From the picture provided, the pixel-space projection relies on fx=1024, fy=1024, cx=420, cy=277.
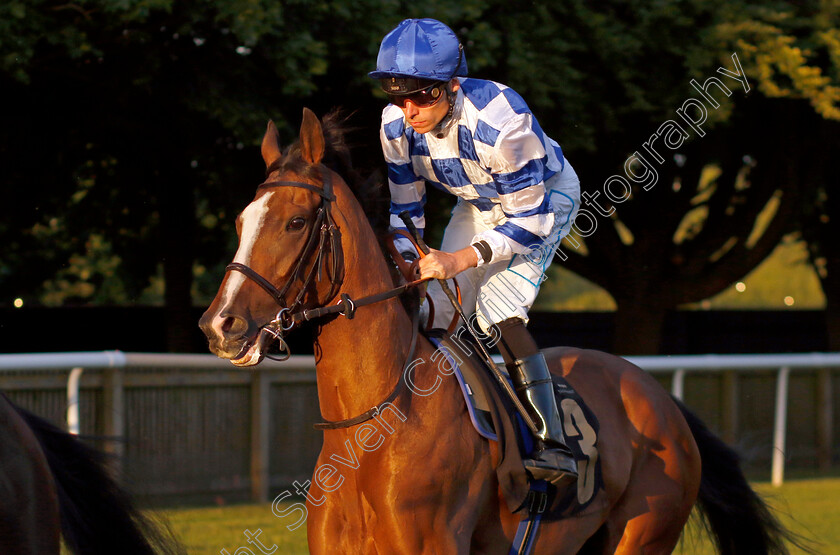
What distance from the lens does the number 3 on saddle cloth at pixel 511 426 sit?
308cm

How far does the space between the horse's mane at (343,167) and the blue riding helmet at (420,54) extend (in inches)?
7.9

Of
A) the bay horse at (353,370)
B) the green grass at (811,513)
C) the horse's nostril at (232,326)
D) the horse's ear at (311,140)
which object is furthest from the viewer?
the green grass at (811,513)

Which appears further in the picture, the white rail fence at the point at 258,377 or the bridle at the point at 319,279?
the white rail fence at the point at 258,377

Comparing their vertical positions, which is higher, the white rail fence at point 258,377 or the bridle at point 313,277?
the bridle at point 313,277

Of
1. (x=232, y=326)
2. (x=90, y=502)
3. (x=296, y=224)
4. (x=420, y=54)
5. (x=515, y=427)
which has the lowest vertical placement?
(x=90, y=502)

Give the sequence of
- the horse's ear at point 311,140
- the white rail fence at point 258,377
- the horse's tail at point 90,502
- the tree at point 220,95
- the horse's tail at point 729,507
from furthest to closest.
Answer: the tree at point 220,95 < the white rail fence at point 258,377 < the horse's tail at point 729,507 < the horse's tail at point 90,502 < the horse's ear at point 311,140

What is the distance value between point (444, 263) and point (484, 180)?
42 centimetres

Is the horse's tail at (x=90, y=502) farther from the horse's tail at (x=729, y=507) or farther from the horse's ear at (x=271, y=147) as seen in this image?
the horse's tail at (x=729, y=507)

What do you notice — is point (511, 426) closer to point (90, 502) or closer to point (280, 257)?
point (280, 257)

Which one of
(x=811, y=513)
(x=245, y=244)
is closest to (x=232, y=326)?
(x=245, y=244)

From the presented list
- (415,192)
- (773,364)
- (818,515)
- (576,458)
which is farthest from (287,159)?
(773,364)

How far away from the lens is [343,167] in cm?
305

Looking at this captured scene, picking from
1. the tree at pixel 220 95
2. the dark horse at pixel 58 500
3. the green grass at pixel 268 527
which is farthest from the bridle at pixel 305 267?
the tree at pixel 220 95

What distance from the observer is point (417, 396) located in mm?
3004
